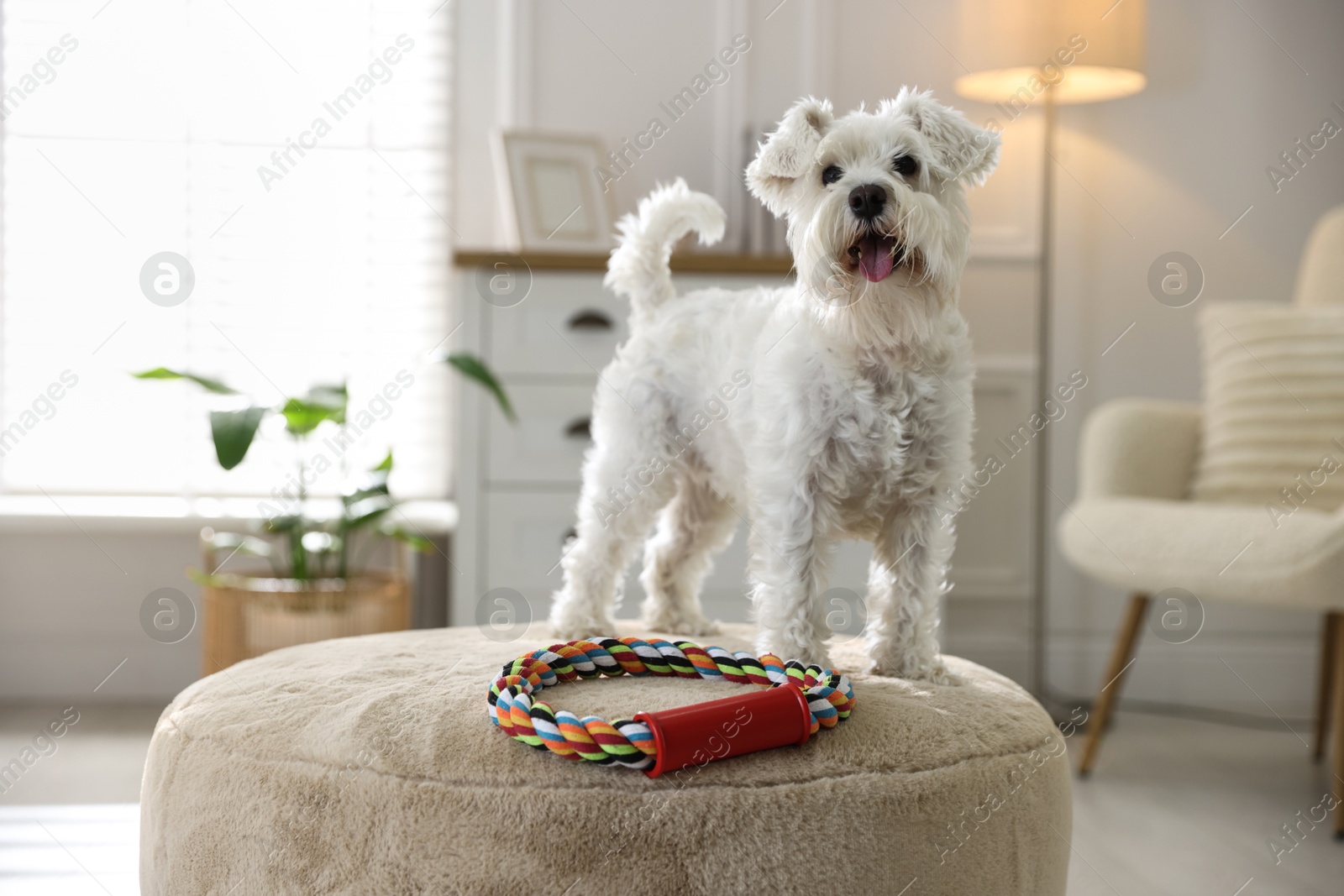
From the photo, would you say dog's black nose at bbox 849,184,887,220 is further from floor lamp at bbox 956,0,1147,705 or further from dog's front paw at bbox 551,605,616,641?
floor lamp at bbox 956,0,1147,705

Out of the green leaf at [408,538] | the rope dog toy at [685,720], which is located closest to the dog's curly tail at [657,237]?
the rope dog toy at [685,720]

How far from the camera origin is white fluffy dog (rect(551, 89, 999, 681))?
119 cm

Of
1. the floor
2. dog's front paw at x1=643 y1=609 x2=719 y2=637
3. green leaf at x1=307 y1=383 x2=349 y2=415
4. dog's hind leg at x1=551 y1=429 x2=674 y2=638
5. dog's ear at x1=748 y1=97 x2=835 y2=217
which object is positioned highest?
dog's ear at x1=748 y1=97 x2=835 y2=217

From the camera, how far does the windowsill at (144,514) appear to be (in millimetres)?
2916

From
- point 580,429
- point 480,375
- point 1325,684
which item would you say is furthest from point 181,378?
point 1325,684

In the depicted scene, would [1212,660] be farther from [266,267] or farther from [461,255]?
[266,267]

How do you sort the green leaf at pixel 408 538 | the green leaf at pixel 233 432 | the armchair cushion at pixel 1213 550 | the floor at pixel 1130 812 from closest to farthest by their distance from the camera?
the floor at pixel 1130 812 < the armchair cushion at pixel 1213 550 < the green leaf at pixel 233 432 < the green leaf at pixel 408 538

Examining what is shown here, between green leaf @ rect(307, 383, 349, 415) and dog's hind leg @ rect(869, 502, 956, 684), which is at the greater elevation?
green leaf @ rect(307, 383, 349, 415)

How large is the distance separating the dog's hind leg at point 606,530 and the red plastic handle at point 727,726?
49 centimetres

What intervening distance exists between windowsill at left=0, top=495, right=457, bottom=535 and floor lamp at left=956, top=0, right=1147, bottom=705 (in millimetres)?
1756

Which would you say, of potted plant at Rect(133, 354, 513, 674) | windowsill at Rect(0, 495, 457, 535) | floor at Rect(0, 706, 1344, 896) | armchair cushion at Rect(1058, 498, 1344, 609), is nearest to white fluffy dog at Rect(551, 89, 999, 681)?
floor at Rect(0, 706, 1344, 896)

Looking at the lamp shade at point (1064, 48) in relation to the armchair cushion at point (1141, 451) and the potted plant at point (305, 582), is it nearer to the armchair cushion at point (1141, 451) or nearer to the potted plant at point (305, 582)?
the armchair cushion at point (1141, 451)

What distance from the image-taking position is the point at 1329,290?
264 centimetres

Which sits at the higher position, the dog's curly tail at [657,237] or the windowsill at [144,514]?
the dog's curly tail at [657,237]
